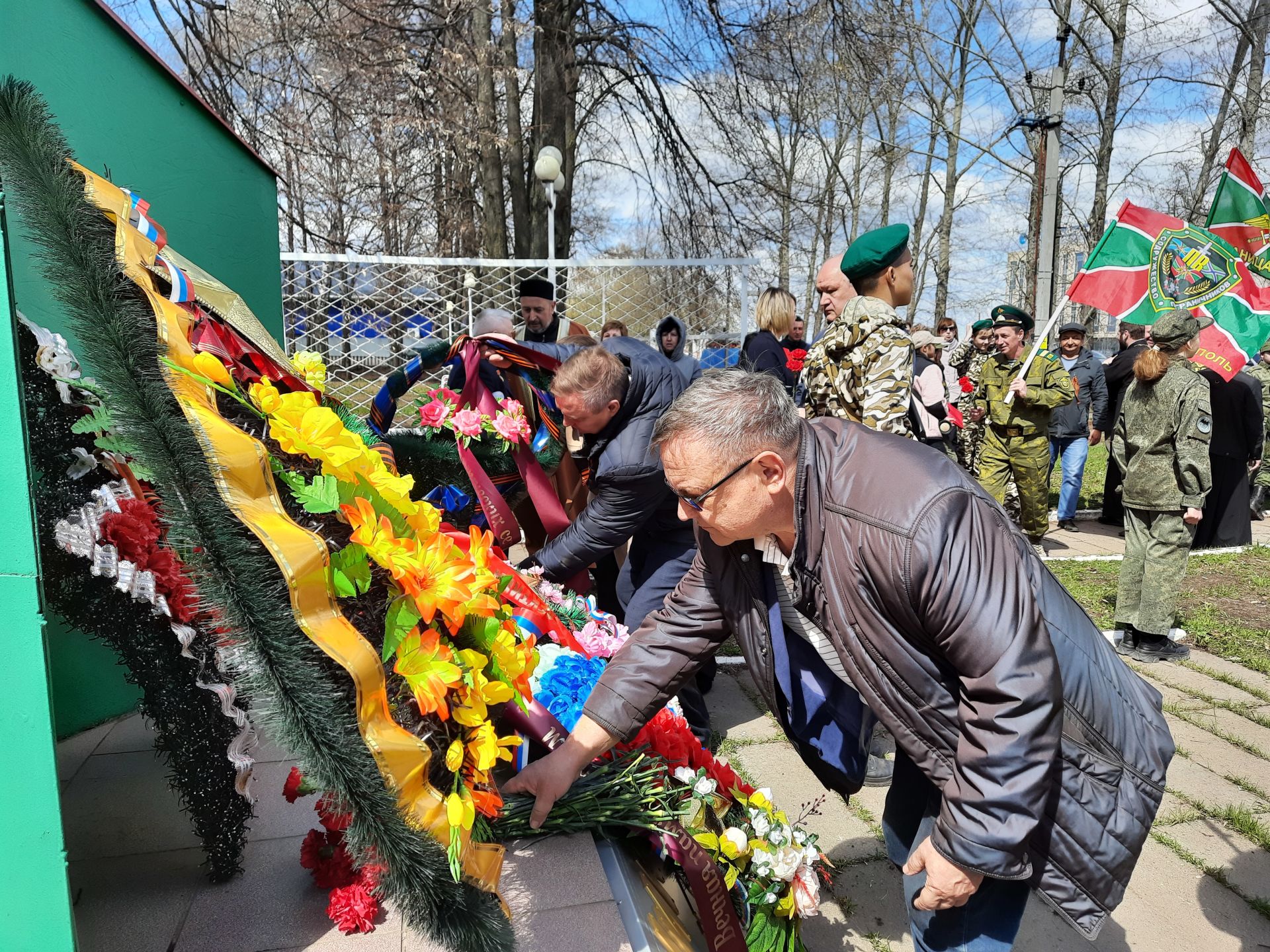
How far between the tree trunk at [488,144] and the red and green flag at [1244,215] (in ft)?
22.3

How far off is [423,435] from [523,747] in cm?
189

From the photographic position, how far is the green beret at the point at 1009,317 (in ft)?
20.9

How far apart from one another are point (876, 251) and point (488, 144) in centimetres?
773

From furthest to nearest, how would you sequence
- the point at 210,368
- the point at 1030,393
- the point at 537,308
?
1. the point at 1030,393
2. the point at 537,308
3. the point at 210,368

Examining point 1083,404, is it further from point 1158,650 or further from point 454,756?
point 454,756

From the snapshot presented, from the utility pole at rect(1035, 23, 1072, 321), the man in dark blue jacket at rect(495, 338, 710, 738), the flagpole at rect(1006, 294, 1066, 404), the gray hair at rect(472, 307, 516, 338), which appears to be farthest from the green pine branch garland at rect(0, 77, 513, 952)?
the utility pole at rect(1035, 23, 1072, 321)

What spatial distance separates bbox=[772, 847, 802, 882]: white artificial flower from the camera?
6.58 feet

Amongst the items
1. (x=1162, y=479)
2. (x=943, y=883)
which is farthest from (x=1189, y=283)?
(x=943, y=883)

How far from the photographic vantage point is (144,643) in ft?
5.89

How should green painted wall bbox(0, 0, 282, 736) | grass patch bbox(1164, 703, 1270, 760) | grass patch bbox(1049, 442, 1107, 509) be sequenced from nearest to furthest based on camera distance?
green painted wall bbox(0, 0, 282, 736), grass patch bbox(1164, 703, 1270, 760), grass patch bbox(1049, 442, 1107, 509)

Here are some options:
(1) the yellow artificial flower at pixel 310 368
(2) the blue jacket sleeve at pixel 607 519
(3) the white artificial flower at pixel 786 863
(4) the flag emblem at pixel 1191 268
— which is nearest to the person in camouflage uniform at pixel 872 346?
(2) the blue jacket sleeve at pixel 607 519

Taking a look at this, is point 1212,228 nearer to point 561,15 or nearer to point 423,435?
point 423,435

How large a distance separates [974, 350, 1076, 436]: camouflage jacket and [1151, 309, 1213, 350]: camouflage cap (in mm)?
1490

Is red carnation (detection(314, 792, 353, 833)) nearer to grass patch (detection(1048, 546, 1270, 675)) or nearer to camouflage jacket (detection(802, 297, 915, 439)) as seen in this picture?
camouflage jacket (detection(802, 297, 915, 439))
